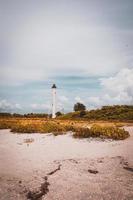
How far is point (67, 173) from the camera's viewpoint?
880cm

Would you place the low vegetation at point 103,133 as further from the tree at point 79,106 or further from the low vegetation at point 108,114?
the tree at point 79,106

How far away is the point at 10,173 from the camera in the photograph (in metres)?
8.80

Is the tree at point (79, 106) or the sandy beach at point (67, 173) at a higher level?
the tree at point (79, 106)

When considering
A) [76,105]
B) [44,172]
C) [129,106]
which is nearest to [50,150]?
[44,172]

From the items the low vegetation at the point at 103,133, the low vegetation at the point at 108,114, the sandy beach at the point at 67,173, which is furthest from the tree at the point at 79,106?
the sandy beach at the point at 67,173

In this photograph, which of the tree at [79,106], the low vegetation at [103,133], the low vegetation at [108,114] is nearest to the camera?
the low vegetation at [103,133]

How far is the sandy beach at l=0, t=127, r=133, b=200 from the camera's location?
6.86m

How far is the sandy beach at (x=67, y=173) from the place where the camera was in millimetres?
6863

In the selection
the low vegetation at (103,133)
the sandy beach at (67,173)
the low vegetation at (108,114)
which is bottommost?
the sandy beach at (67,173)

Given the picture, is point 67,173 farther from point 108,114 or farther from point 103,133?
point 108,114

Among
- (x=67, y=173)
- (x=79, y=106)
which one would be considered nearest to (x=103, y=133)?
(x=67, y=173)

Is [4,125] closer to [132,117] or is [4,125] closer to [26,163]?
[26,163]

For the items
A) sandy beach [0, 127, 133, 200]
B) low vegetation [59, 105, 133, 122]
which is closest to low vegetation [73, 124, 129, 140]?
sandy beach [0, 127, 133, 200]

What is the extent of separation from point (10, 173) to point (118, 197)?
147 inches
